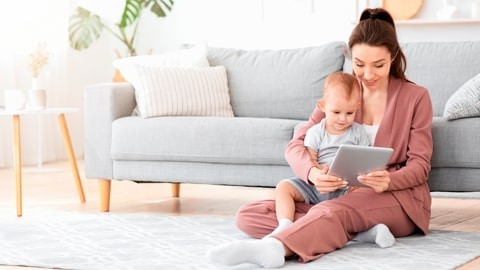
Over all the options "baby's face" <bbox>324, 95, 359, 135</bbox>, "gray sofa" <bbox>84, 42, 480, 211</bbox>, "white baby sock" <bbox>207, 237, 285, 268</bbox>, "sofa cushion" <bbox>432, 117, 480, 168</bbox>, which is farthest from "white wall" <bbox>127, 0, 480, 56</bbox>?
"white baby sock" <bbox>207, 237, 285, 268</bbox>

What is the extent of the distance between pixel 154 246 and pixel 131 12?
3622 mm

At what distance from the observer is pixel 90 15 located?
6805 millimetres

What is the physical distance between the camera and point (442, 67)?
421 cm

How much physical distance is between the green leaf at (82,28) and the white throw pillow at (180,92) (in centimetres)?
233

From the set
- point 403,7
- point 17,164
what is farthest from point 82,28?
point 17,164

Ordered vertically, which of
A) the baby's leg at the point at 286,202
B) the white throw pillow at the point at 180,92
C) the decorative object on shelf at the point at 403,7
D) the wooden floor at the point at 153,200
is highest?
the decorative object on shelf at the point at 403,7

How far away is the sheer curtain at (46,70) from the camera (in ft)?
20.3

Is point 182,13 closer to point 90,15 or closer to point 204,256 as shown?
point 90,15

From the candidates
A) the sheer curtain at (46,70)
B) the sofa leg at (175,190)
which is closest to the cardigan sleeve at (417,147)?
the sofa leg at (175,190)

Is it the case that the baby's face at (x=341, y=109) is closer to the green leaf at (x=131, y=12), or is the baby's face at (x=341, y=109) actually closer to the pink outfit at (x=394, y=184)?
the pink outfit at (x=394, y=184)

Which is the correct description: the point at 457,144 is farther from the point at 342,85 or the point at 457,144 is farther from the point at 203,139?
the point at 203,139

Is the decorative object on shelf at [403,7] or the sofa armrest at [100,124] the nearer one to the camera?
the sofa armrest at [100,124]

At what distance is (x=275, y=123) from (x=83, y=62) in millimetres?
3160

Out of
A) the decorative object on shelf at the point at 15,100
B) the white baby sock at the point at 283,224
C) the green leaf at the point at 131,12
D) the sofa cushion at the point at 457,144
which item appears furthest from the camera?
the green leaf at the point at 131,12
